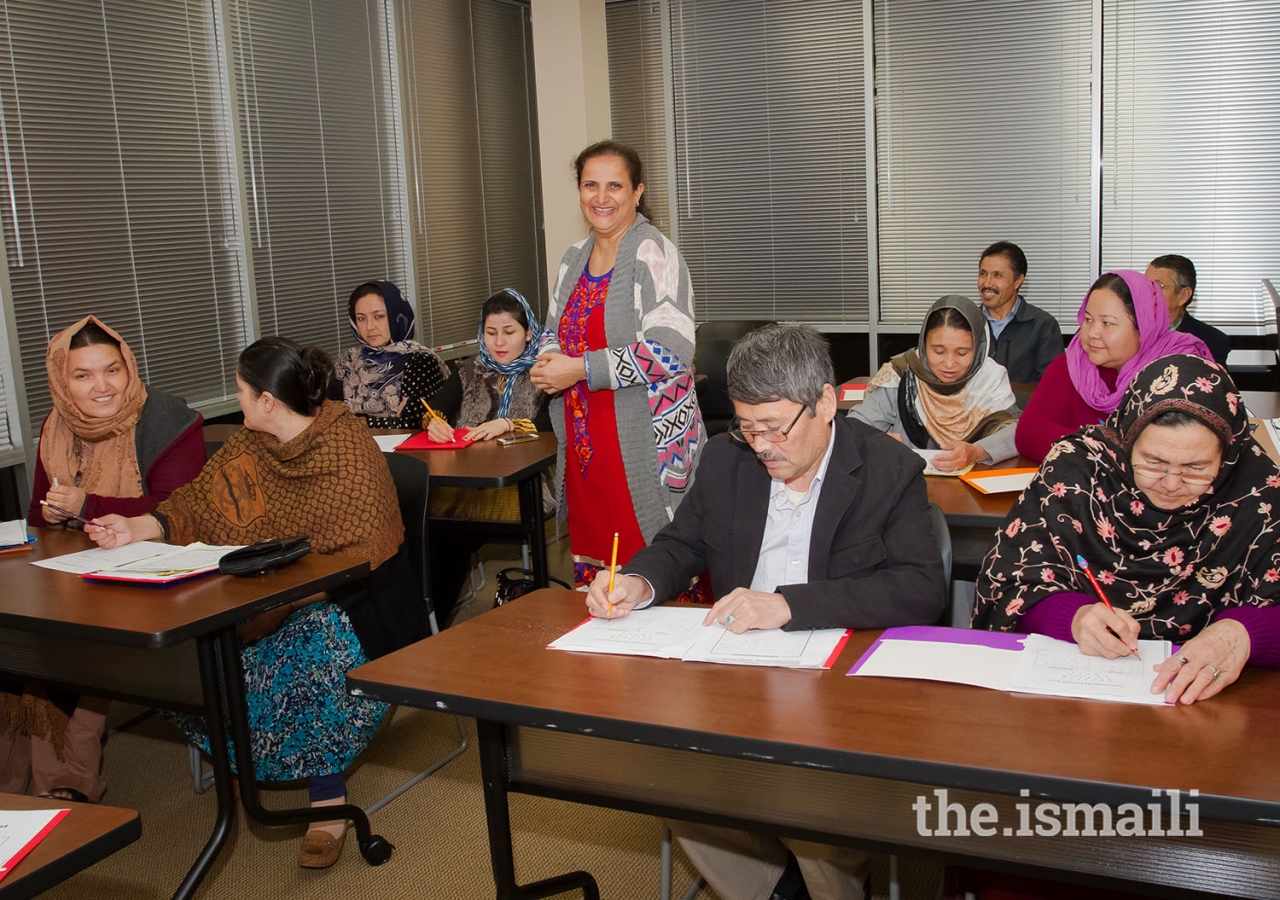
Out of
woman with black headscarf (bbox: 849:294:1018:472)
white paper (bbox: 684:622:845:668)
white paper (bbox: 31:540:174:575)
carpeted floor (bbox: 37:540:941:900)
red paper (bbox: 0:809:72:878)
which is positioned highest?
woman with black headscarf (bbox: 849:294:1018:472)

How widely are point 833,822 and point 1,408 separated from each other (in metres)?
3.41

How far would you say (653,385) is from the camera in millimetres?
3004

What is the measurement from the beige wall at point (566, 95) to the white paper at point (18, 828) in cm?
473

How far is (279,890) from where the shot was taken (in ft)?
8.69

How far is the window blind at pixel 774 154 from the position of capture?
623 cm

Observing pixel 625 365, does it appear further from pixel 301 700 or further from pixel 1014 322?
pixel 1014 322

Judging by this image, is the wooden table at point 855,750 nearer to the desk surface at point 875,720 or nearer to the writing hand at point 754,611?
the desk surface at point 875,720

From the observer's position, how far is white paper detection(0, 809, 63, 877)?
1.38 metres

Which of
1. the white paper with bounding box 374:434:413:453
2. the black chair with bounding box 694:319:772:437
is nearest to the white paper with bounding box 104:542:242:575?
the white paper with bounding box 374:434:413:453

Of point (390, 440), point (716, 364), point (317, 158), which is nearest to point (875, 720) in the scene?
point (390, 440)

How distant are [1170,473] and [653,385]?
1.46m

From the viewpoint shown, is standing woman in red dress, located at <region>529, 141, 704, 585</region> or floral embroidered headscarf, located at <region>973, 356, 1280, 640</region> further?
standing woman in red dress, located at <region>529, 141, 704, 585</region>

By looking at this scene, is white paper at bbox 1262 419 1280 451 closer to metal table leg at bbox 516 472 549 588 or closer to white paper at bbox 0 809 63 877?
metal table leg at bbox 516 472 549 588

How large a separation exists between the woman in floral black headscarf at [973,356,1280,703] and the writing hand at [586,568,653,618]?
0.62 metres
